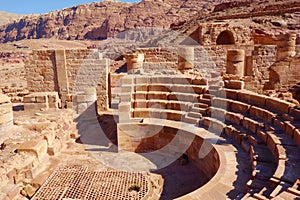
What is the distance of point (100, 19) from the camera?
78.1 metres

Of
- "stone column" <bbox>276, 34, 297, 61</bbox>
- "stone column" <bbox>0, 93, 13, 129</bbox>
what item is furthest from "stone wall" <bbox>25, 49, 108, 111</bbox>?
"stone column" <bbox>276, 34, 297, 61</bbox>

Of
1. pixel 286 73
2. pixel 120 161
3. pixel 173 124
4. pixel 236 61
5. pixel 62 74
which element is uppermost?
pixel 236 61

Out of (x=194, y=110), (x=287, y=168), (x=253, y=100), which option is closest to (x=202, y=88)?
(x=194, y=110)

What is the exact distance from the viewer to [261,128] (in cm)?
646

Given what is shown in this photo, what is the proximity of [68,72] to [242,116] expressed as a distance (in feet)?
27.9

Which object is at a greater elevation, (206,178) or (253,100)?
(253,100)

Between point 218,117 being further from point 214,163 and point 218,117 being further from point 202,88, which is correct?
point 214,163

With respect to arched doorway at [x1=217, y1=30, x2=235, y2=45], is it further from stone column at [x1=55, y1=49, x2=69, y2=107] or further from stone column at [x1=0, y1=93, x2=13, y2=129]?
stone column at [x1=0, y1=93, x2=13, y2=129]

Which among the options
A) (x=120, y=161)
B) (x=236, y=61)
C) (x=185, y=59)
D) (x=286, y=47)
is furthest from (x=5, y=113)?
(x=286, y=47)

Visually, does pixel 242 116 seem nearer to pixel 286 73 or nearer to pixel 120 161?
pixel 120 161

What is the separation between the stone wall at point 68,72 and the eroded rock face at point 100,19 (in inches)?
1697

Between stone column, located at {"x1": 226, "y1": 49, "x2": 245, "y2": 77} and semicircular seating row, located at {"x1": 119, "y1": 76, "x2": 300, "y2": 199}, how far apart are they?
346 centimetres

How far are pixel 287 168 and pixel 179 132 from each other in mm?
3677

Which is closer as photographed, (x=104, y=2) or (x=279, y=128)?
(x=279, y=128)
